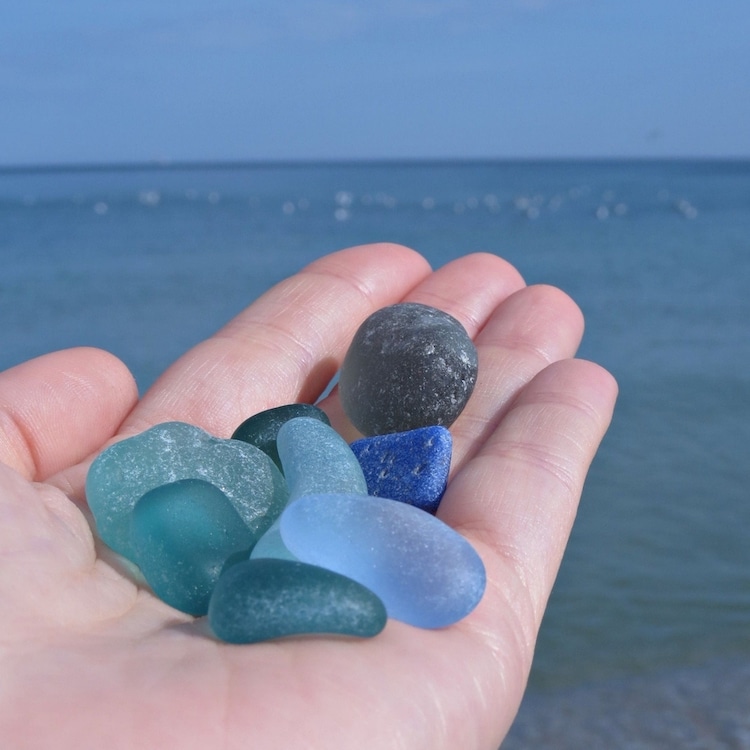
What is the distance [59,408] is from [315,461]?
87 cm

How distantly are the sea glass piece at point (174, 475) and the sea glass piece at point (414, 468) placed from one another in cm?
26

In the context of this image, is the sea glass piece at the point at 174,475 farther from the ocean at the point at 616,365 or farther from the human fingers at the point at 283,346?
the ocean at the point at 616,365

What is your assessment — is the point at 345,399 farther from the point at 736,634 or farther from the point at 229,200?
the point at 229,200

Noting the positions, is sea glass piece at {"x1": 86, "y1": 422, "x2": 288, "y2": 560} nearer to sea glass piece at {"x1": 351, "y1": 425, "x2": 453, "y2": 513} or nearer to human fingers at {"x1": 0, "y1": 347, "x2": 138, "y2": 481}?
sea glass piece at {"x1": 351, "y1": 425, "x2": 453, "y2": 513}

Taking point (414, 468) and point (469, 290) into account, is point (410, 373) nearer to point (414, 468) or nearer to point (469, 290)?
point (414, 468)

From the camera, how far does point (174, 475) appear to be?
204 centimetres

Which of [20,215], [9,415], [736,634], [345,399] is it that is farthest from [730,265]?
[20,215]

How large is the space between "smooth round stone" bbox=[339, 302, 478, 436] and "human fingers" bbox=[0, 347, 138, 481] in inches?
29.0

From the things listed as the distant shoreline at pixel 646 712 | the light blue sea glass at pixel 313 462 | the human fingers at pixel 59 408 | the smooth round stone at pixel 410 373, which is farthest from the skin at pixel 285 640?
the distant shoreline at pixel 646 712

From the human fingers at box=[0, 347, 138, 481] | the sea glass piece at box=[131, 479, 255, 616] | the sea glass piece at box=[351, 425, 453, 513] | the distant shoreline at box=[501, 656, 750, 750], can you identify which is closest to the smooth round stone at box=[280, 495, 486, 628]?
the sea glass piece at box=[131, 479, 255, 616]

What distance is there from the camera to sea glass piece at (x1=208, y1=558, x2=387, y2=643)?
150 centimetres

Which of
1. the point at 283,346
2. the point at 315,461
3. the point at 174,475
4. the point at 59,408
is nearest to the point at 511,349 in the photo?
the point at 283,346

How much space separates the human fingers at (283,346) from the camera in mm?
2703

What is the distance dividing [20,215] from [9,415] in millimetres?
20225
